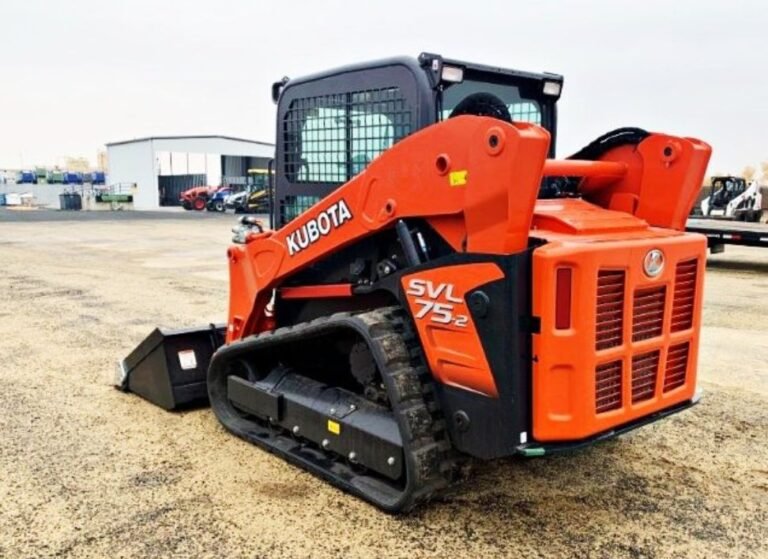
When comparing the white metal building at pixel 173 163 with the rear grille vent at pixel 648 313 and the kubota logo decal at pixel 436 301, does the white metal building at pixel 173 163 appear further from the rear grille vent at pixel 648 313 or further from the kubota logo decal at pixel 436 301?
the rear grille vent at pixel 648 313

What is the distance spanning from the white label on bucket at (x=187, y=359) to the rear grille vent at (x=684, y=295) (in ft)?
10.2

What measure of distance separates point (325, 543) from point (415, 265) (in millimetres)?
1294

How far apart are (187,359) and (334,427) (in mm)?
1634

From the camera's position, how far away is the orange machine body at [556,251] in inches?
111

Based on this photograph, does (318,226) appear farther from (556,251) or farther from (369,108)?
(556,251)

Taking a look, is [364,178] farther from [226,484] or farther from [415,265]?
[226,484]

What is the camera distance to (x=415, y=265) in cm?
321

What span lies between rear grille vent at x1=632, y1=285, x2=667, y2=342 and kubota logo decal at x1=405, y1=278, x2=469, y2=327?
770 millimetres

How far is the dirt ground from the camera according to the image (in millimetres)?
3074

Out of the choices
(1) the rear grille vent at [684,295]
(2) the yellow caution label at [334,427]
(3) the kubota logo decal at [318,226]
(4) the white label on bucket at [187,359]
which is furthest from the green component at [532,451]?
(4) the white label on bucket at [187,359]

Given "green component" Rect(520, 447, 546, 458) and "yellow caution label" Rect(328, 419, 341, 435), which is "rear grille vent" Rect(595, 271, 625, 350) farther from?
"yellow caution label" Rect(328, 419, 341, 435)

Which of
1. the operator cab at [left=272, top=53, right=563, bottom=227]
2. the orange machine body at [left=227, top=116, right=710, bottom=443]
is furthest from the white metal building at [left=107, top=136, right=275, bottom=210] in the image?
the orange machine body at [left=227, top=116, right=710, bottom=443]

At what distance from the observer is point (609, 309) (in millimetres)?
2951

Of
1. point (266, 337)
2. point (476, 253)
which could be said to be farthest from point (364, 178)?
point (266, 337)
